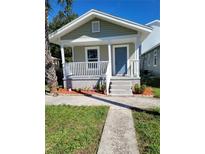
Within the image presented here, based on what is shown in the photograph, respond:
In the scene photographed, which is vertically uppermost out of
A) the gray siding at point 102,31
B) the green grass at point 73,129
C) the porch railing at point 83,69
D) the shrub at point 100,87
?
the gray siding at point 102,31

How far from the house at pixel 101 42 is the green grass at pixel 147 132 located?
406cm

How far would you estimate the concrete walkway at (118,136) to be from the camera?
2984 mm

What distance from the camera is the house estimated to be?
31.0 ft

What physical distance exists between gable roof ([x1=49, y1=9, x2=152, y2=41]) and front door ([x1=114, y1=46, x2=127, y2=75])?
1894 mm

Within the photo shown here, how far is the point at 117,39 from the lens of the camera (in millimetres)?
9938

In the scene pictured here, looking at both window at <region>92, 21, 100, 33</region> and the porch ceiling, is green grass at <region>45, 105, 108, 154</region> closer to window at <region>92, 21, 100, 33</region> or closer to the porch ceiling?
the porch ceiling

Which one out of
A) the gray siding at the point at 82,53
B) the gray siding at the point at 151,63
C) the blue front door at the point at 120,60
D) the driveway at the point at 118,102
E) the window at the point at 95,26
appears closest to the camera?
the driveway at the point at 118,102

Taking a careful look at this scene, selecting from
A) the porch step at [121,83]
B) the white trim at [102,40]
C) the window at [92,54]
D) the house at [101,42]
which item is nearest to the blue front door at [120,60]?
the house at [101,42]

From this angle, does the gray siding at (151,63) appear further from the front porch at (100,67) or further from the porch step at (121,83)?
the porch step at (121,83)

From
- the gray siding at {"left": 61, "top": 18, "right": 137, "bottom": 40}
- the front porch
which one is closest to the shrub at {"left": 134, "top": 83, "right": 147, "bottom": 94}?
the front porch

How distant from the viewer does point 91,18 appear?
407 inches
